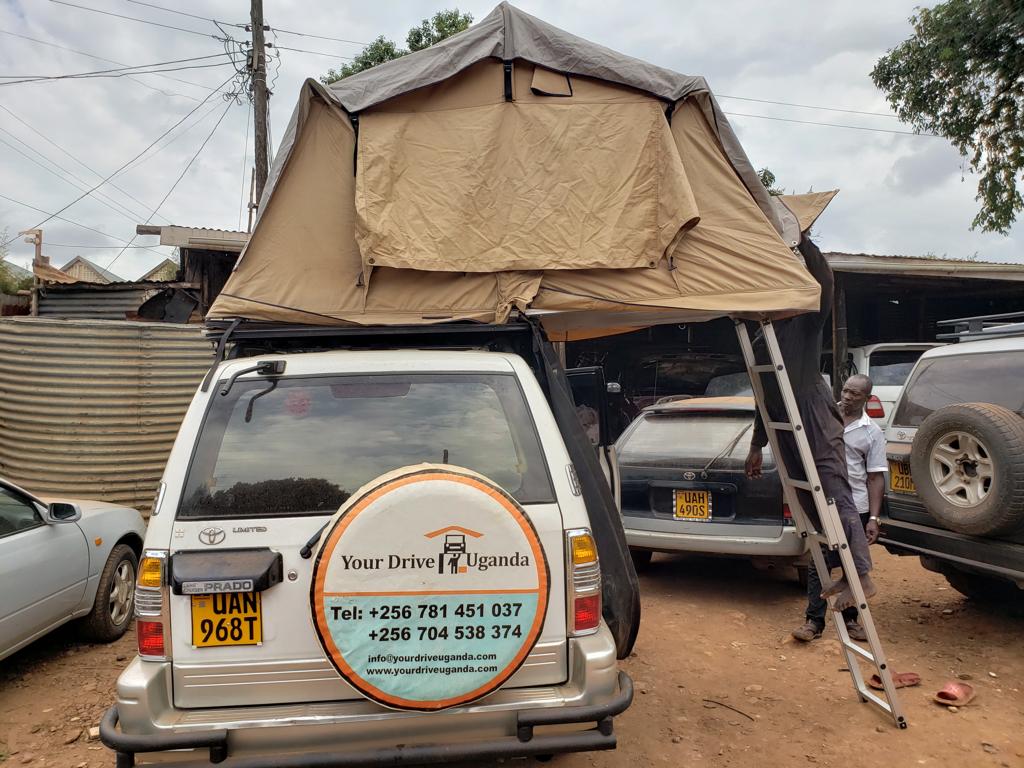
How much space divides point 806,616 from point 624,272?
274cm

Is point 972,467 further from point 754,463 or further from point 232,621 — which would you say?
point 232,621

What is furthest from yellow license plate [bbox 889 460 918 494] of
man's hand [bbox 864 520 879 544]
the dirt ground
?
the dirt ground

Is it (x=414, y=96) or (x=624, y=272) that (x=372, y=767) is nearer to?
(x=624, y=272)

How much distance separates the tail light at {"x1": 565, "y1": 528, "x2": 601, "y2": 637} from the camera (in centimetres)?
263

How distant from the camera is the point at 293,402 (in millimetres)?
2904

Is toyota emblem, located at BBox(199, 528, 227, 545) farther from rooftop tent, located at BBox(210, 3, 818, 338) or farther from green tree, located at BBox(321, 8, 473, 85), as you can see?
green tree, located at BBox(321, 8, 473, 85)

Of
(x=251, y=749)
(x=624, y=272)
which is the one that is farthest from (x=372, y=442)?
(x=624, y=272)

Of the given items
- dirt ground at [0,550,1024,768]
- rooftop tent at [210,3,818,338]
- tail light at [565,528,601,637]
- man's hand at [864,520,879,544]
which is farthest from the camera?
man's hand at [864,520,879,544]

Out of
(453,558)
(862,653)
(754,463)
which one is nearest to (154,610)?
(453,558)

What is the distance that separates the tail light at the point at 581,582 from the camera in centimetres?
263

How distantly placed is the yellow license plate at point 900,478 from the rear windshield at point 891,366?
21.1 feet

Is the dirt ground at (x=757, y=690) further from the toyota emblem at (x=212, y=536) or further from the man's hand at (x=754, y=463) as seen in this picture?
the toyota emblem at (x=212, y=536)

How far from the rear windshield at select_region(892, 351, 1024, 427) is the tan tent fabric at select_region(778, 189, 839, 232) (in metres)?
1.51

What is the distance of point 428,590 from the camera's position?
2395 mm
